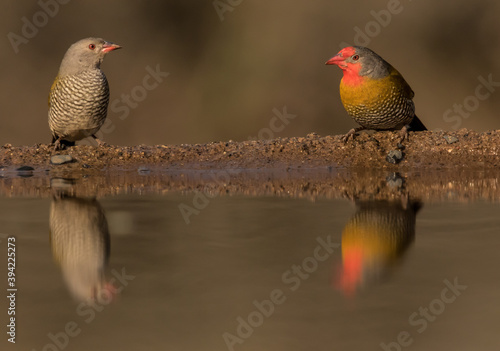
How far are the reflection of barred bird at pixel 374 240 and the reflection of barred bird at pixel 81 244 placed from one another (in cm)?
114

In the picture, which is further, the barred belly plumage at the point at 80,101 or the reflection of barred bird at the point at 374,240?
the barred belly plumage at the point at 80,101

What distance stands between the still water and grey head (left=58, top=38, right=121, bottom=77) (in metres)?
2.23

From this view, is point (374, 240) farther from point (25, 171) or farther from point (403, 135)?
point (25, 171)

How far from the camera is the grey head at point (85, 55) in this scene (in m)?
8.37

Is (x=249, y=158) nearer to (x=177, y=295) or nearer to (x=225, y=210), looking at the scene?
(x=225, y=210)

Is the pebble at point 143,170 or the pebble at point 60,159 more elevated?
the pebble at point 60,159

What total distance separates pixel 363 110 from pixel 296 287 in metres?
4.78

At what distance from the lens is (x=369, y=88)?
8312mm

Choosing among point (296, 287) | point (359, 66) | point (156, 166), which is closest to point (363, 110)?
point (359, 66)

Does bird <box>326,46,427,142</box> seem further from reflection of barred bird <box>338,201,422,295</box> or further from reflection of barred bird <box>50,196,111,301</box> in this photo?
reflection of barred bird <box>50,196,111,301</box>

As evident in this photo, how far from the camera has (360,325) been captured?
3189 mm

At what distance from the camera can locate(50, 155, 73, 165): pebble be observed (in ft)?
27.8

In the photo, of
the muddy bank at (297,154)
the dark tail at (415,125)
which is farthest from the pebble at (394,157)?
the dark tail at (415,125)

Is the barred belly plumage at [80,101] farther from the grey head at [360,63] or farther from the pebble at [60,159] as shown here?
the grey head at [360,63]
